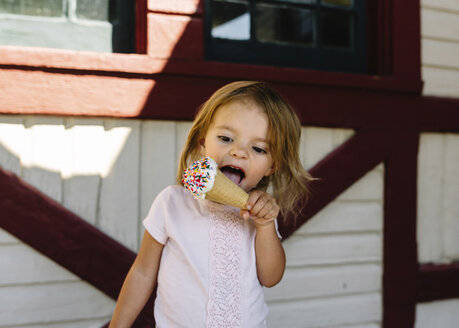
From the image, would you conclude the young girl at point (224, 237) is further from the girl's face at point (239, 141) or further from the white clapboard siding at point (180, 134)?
the white clapboard siding at point (180, 134)

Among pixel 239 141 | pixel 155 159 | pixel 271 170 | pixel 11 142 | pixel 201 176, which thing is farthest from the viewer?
pixel 155 159

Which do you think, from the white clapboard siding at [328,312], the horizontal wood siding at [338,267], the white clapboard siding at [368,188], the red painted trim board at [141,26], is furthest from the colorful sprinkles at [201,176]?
the white clapboard siding at [368,188]


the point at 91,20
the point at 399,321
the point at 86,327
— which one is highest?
the point at 91,20

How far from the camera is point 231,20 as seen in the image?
2.67 meters

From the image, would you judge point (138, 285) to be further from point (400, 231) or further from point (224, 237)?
point (400, 231)

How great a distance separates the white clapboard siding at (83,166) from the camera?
2.17 m

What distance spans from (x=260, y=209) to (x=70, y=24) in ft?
4.93

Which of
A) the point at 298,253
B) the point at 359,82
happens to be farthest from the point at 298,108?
the point at 298,253

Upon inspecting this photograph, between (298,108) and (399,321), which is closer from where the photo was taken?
(298,108)

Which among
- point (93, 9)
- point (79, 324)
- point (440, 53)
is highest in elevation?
point (93, 9)

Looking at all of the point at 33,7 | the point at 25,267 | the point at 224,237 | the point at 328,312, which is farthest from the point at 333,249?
the point at 33,7

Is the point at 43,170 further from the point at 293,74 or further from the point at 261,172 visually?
the point at 293,74

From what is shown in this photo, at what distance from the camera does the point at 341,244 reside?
2.71 meters

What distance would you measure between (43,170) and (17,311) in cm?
67
